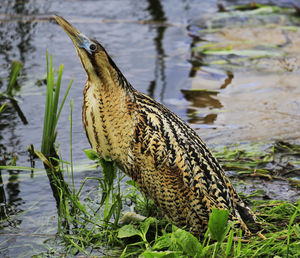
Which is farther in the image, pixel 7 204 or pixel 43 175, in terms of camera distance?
pixel 43 175

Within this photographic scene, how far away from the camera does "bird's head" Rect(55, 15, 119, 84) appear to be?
11.5 feet

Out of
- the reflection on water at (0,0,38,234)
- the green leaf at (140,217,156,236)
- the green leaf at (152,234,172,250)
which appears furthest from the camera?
the reflection on water at (0,0,38,234)

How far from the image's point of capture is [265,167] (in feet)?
15.7

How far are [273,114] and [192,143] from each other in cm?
254

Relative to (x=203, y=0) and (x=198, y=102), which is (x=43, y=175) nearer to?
(x=198, y=102)

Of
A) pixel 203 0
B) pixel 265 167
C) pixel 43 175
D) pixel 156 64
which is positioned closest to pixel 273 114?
pixel 265 167

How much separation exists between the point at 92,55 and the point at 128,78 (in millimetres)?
3217

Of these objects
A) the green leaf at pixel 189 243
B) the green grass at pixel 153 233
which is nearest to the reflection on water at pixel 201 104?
the green grass at pixel 153 233

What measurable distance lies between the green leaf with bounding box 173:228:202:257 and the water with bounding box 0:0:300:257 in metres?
1.08

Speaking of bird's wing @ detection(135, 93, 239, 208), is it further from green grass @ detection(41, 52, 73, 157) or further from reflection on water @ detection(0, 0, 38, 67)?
reflection on water @ detection(0, 0, 38, 67)

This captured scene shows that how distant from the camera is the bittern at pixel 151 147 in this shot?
3.53 meters

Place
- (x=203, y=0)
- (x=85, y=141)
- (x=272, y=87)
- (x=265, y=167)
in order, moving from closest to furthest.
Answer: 1. (x=265, y=167)
2. (x=85, y=141)
3. (x=272, y=87)
4. (x=203, y=0)

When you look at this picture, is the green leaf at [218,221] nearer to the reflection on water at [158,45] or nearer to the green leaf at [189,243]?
the green leaf at [189,243]

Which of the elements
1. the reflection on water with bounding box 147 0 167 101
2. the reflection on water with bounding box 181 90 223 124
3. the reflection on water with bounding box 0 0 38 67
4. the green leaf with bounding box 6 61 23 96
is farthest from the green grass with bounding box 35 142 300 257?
the reflection on water with bounding box 0 0 38 67
